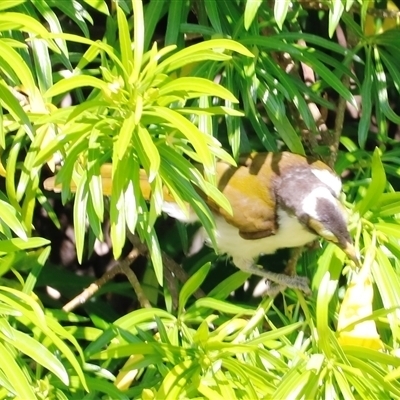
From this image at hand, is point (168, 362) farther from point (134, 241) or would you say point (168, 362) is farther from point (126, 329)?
point (134, 241)

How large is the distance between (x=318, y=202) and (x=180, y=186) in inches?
23.1

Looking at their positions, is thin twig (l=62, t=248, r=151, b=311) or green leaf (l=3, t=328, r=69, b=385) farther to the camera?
thin twig (l=62, t=248, r=151, b=311)

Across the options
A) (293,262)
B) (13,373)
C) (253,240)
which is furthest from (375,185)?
(13,373)

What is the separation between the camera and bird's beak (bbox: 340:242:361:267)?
65.3 inches

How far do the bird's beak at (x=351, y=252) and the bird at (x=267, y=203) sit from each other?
0.68 ft

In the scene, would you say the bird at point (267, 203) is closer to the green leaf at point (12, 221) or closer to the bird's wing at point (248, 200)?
the bird's wing at point (248, 200)

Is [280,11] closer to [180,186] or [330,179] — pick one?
[180,186]

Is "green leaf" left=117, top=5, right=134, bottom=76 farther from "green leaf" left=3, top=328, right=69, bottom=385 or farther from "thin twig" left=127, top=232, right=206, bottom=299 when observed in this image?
"thin twig" left=127, top=232, right=206, bottom=299

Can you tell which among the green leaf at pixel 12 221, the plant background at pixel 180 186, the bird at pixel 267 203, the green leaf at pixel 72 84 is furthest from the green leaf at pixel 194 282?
the green leaf at pixel 72 84

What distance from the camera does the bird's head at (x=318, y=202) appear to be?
1760 millimetres

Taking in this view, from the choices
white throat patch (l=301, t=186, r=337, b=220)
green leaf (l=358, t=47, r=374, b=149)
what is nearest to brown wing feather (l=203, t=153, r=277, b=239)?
white throat patch (l=301, t=186, r=337, b=220)

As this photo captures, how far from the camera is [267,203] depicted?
6.97ft

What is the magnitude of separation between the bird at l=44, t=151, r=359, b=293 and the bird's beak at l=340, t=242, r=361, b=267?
0.68ft

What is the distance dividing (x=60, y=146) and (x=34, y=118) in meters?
0.17
